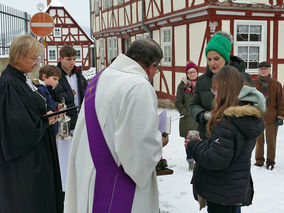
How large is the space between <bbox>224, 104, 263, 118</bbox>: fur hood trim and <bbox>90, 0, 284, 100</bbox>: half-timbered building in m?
8.29

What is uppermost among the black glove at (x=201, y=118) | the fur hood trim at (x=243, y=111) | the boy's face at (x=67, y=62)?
the boy's face at (x=67, y=62)

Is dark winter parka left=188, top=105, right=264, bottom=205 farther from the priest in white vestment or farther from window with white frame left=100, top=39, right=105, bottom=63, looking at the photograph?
window with white frame left=100, top=39, right=105, bottom=63

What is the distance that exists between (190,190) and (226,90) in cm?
265

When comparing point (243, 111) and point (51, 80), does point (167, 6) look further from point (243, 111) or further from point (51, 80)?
point (243, 111)

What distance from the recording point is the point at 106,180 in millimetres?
2135

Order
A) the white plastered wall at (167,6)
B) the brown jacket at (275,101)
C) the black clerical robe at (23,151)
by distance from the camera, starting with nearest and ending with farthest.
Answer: the black clerical robe at (23,151)
the brown jacket at (275,101)
the white plastered wall at (167,6)

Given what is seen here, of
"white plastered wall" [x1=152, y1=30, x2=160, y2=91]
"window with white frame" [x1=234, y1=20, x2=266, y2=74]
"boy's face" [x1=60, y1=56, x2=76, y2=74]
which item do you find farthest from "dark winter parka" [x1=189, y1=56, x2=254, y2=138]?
"white plastered wall" [x1=152, y1=30, x2=160, y2=91]

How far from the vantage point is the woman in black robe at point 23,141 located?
2.80m

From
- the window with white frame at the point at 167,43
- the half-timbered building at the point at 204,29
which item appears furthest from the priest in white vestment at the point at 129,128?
the window with white frame at the point at 167,43

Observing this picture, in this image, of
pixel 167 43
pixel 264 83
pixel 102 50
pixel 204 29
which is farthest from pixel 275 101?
pixel 102 50

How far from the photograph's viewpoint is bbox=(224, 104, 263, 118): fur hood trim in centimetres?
236

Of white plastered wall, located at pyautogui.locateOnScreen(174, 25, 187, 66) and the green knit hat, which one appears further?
white plastered wall, located at pyautogui.locateOnScreen(174, 25, 187, 66)

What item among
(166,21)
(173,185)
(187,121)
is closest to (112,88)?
(173,185)

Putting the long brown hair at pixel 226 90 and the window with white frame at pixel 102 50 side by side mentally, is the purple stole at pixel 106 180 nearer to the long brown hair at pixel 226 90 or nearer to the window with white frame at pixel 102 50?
the long brown hair at pixel 226 90
